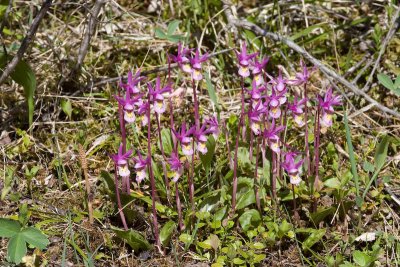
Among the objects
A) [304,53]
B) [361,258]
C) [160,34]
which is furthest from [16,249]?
[304,53]

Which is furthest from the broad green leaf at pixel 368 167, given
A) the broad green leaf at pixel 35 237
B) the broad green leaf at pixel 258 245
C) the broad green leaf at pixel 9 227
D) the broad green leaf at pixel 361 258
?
the broad green leaf at pixel 9 227

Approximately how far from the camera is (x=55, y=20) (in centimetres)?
395

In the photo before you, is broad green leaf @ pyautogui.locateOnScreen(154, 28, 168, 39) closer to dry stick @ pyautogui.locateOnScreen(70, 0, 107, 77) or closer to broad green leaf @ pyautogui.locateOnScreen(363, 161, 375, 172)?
dry stick @ pyautogui.locateOnScreen(70, 0, 107, 77)

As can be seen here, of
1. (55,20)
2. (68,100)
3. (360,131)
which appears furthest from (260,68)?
(55,20)

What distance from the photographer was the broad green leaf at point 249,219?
289cm

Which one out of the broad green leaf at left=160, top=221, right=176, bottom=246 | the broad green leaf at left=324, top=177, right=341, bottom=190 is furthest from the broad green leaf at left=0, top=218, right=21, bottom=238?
the broad green leaf at left=324, top=177, right=341, bottom=190

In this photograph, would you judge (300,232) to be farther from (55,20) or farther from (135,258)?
(55,20)

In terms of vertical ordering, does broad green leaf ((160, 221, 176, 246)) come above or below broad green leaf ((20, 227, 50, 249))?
below

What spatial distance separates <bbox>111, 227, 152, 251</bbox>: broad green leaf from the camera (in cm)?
269

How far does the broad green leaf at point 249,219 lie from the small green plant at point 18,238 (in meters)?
0.84

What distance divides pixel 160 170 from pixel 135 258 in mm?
458

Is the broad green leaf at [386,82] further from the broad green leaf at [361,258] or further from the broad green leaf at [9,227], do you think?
the broad green leaf at [9,227]

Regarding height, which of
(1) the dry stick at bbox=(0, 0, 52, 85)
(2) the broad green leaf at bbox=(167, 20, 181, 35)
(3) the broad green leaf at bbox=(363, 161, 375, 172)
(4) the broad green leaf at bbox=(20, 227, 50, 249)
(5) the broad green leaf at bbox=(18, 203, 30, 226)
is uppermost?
(1) the dry stick at bbox=(0, 0, 52, 85)

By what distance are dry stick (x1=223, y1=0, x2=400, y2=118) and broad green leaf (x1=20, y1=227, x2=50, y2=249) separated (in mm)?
1676
